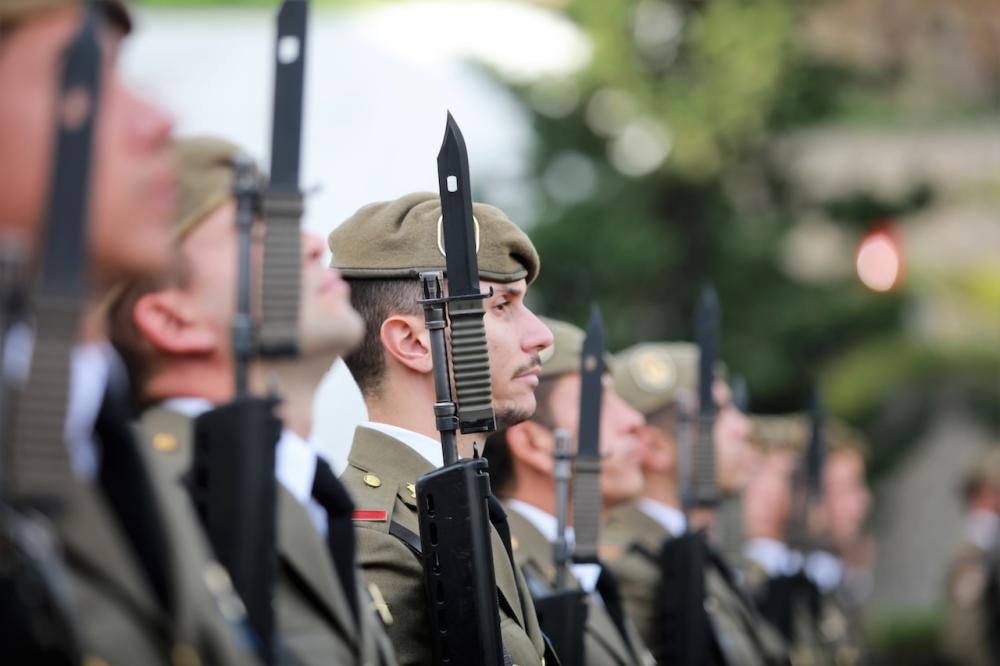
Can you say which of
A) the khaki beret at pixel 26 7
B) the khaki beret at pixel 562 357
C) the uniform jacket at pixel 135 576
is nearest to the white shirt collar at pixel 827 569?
Answer: the khaki beret at pixel 562 357

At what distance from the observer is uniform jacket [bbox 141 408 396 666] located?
2814 mm

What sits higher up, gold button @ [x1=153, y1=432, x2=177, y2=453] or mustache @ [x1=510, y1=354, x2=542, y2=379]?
mustache @ [x1=510, y1=354, x2=542, y2=379]

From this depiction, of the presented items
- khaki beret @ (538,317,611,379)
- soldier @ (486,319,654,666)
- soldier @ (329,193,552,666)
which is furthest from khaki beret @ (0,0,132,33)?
khaki beret @ (538,317,611,379)

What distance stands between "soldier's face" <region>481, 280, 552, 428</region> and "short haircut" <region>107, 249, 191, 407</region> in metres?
1.36

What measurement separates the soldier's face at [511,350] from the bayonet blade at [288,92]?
1.34 metres

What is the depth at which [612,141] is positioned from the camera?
14242 millimetres

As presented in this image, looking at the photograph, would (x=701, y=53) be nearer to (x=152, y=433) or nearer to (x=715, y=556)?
(x=715, y=556)

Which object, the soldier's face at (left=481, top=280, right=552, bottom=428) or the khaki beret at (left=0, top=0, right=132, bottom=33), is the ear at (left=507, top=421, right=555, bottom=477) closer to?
the soldier's face at (left=481, top=280, right=552, bottom=428)

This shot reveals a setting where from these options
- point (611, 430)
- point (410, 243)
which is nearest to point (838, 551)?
point (611, 430)

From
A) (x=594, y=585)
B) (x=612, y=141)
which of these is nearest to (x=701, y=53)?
(x=612, y=141)

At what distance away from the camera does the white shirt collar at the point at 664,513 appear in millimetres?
7262

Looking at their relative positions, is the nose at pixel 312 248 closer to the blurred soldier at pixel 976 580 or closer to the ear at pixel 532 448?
the ear at pixel 532 448

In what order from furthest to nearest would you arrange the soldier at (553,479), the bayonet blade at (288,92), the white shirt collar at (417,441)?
the soldier at (553,479), the white shirt collar at (417,441), the bayonet blade at (288,92)

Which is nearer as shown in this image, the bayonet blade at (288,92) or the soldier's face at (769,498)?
the bayonet blade at (288,92)
